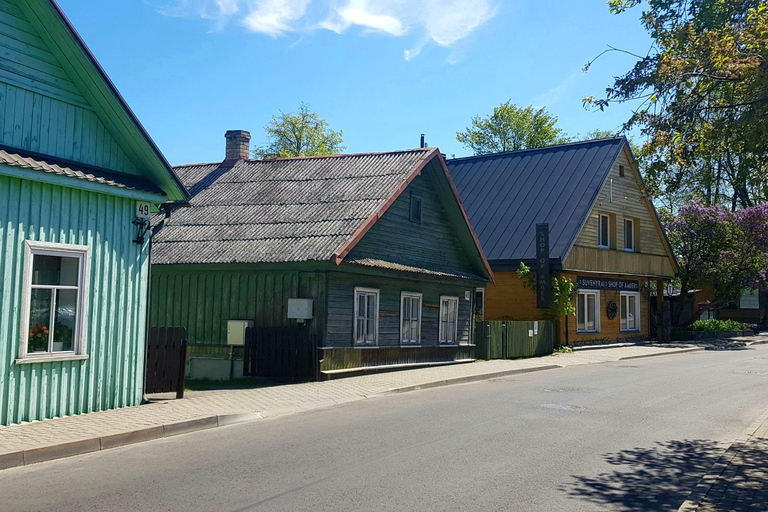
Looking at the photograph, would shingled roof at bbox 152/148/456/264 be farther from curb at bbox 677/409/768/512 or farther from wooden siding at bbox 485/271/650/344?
wooden siding at bbox 485/271/650/344

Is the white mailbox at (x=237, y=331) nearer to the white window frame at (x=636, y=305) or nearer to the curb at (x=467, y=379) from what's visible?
the curb at (x=467, y=379)

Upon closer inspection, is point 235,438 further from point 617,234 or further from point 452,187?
point 617,234

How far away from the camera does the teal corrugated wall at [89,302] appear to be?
10.3m

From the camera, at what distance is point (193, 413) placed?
38.0 feet

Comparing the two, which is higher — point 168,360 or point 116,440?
point 168,360

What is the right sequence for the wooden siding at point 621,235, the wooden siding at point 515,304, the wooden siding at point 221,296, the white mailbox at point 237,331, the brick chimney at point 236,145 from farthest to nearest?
the wooden siding at point 621,235, the wooden siding at point 515,304, the brick chimney at point 236,145, the white mailbox at point 237,331, the wooden siding at point 221,296

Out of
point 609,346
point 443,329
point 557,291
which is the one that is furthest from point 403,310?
point 609,346

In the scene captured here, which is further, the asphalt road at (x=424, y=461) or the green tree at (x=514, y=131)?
the green tree at (x=514, y=131)

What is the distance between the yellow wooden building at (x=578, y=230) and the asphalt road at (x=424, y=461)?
51.6ft

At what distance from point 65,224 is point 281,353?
6679 mm

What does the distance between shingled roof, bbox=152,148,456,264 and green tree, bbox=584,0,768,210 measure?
7.25 m

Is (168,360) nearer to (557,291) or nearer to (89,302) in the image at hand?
(89,302)

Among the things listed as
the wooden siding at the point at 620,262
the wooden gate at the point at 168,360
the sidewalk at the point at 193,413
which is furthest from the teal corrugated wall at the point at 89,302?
the wooden siding at the point at 620,262

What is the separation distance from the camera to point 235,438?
10148mm
